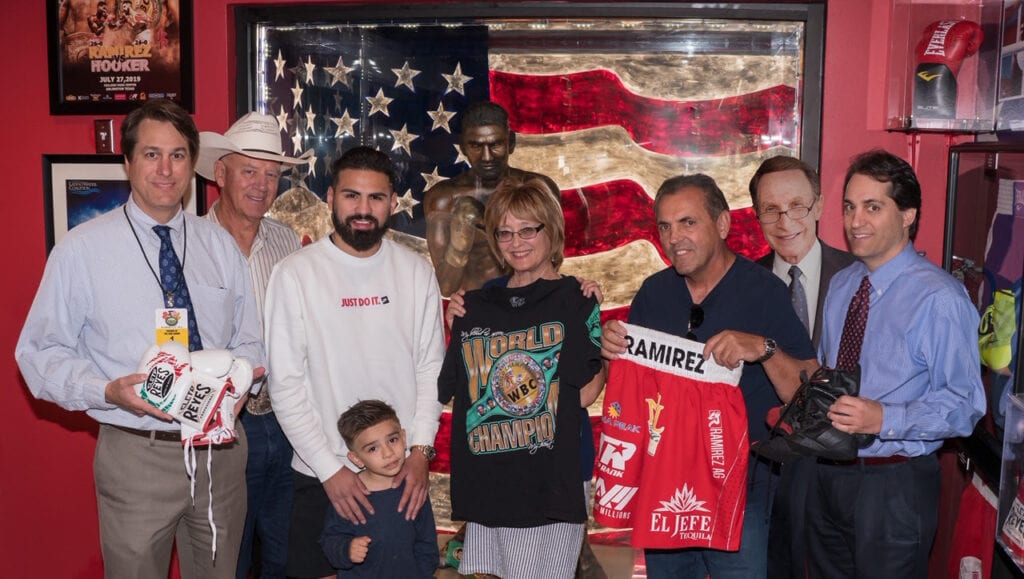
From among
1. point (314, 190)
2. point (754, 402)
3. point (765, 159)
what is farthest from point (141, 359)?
point (765, 159)

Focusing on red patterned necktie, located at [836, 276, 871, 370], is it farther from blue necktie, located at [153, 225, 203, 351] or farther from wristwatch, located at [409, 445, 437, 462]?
blue necktie, located at [153, 225, 203, 351]

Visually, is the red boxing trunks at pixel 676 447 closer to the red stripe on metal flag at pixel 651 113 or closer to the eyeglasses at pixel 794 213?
the eyeglasses at pixel 794 213

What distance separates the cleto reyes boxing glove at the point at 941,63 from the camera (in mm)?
3266

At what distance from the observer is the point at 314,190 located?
420 cm

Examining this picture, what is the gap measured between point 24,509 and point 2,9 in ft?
8.24

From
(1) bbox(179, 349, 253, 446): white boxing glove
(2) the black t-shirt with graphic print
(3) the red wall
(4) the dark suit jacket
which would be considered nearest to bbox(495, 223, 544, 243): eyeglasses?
(2) the black t-shirt with graphic print

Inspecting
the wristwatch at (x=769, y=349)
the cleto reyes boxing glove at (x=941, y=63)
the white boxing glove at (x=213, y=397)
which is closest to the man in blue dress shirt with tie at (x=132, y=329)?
the white boxing glove at (x=213, y=397)

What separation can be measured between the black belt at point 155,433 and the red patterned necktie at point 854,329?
7.15 ft

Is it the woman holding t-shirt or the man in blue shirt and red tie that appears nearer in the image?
the man in blue shirt and red tie

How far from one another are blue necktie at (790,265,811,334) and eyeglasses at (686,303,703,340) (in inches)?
24.5

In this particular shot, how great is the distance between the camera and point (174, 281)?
284 centimetres

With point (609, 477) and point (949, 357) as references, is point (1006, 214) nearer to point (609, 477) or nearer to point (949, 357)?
point (949, 357)

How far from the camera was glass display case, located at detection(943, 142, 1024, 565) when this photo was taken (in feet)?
9.27

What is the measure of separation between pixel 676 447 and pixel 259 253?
1842 millimetres
